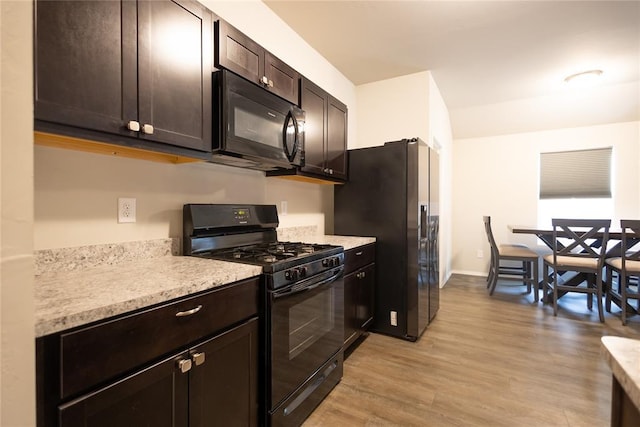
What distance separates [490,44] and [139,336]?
137 inches

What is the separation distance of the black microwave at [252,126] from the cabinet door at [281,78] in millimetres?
68

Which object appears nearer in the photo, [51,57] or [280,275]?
[51,57]

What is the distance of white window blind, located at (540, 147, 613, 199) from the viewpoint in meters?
4.39

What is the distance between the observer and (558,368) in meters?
2.13

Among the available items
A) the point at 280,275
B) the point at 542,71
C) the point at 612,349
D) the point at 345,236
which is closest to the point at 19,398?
the point at 280,275

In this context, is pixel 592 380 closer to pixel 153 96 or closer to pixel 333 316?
pixel 333 316

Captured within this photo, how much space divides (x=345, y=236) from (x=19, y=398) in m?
2.39

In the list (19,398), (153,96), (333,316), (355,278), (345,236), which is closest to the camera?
(19,398)

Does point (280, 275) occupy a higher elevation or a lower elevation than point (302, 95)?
lower

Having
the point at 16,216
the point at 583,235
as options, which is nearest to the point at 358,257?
the point at 16,216

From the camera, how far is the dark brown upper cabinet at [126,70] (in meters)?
0.93

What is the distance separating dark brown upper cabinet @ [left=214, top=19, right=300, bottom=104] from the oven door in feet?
3.90

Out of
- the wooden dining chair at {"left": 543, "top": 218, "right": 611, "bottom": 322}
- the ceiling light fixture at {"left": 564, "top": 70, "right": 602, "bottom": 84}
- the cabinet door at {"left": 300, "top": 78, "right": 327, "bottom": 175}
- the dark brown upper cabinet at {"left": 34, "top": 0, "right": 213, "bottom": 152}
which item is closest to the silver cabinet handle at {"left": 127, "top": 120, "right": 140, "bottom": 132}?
the dark brown upper cabinet at {"left": 34, "top": 0, "right": 213, "bottom": 152}

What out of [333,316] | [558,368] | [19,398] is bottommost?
[558,368]
